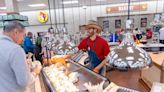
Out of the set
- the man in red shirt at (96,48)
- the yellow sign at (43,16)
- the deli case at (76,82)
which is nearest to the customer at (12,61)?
the deli case at (76,82)

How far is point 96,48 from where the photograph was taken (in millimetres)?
3193

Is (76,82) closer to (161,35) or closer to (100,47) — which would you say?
(100,47)

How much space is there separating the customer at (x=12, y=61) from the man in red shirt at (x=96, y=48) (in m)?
1.43

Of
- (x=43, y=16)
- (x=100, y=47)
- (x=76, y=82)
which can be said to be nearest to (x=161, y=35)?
(x=100, y=47)

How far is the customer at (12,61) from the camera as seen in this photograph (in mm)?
1756

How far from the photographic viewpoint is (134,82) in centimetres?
548

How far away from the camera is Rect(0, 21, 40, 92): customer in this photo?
176 cm

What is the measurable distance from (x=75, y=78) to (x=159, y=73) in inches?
100.0

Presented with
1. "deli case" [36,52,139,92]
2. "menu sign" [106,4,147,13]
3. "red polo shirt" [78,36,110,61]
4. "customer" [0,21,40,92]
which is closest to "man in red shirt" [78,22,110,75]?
"red polo shirt" [78,36,110,61]

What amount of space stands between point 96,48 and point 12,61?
173 cm

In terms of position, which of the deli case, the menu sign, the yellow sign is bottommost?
the deli case

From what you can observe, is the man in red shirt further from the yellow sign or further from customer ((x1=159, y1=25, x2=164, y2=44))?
the yellow sign

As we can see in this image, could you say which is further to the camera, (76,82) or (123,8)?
(123,8)

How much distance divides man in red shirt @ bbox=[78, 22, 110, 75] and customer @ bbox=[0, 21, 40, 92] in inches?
56.3
